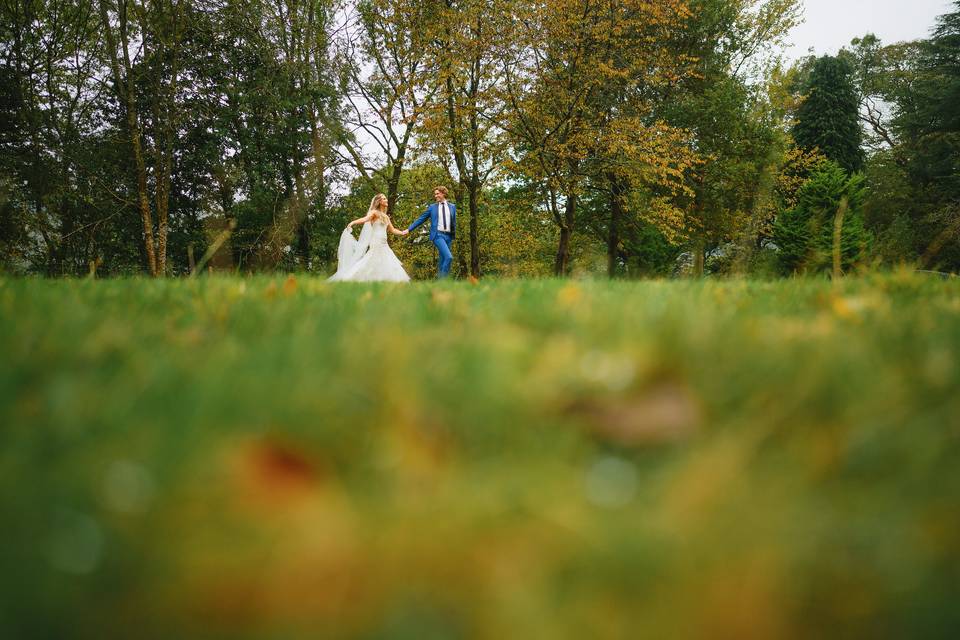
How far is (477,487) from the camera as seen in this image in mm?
680

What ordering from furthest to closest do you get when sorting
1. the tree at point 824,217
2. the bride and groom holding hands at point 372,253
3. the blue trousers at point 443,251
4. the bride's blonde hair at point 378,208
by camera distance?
the tree at point 824,217 < the blue trousers at point 443,251 < the bride's blonde hair at point 378,208 < the bride and groom holding hands at point 372,253

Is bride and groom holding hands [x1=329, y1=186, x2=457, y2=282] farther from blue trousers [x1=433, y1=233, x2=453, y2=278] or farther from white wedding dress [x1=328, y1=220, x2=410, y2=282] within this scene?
blue trousers [x1=433, y1=233, x2=453, y2=278]

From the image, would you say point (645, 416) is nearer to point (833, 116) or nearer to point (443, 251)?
point (443, 251)

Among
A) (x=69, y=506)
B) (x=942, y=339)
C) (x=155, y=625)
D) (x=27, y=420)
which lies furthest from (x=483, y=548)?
(x=942, y=339)

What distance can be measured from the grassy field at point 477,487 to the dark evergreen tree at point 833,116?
1511 inches

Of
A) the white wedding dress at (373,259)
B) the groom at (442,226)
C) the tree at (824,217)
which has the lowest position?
the white wedding dress at (373,259)

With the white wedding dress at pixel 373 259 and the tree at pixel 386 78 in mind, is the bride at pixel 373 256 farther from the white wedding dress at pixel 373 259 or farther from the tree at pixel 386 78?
the tree at pixel 386 78

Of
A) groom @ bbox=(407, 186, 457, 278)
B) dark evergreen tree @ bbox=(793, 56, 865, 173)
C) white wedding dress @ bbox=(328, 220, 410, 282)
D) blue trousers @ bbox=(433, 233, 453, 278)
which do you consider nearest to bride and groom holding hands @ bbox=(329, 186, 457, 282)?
white wedding dress @ bbox=(328, 220, 410, 282)

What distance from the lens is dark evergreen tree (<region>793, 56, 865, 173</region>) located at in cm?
3234

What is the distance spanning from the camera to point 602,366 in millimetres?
1076

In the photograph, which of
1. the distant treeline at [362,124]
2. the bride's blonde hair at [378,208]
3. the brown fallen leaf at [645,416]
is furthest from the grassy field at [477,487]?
the distant treeline at [362,124]

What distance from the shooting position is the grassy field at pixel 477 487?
1.67 ft

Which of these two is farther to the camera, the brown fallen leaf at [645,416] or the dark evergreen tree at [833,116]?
the dark evergreen tree at [833,116]

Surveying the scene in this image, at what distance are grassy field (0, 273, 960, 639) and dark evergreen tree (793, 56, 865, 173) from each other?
38.4m
